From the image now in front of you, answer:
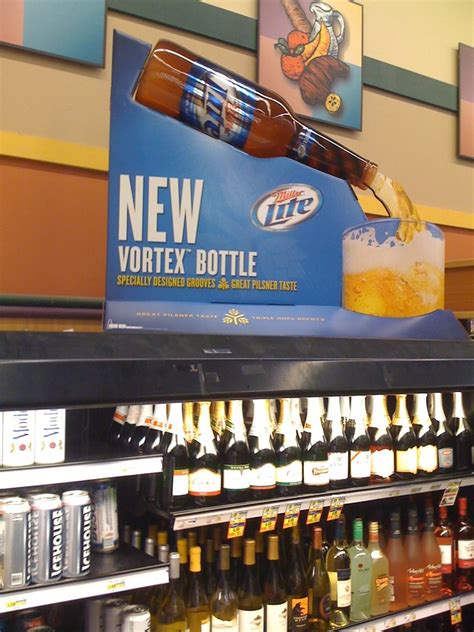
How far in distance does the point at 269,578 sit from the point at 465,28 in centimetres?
307

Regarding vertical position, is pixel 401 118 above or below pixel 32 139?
above

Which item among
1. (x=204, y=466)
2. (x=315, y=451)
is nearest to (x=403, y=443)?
(x=315, y=451)

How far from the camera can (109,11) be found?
7.93 feet

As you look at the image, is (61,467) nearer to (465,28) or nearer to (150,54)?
(150,54)

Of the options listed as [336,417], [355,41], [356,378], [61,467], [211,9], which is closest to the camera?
[356,378]

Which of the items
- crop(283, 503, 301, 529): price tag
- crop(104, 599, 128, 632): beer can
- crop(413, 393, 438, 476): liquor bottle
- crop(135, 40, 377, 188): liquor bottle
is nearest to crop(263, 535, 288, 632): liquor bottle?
crop(283, 503, 301, 529): price tag

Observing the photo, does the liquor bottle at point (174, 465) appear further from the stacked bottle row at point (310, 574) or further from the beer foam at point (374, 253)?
the beer foam at point (374, 253)

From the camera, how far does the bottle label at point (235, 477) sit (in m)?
1.98

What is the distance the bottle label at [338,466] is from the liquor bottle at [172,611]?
1.95ft

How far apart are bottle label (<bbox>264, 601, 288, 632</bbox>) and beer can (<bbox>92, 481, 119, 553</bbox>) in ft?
1.97

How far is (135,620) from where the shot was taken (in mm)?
1719

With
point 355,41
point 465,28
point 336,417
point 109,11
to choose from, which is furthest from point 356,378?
point 465,28

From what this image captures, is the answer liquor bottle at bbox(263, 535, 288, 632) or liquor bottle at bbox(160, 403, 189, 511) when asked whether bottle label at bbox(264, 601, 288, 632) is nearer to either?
liquor bottle at bbox(263, 535, 288, 632)

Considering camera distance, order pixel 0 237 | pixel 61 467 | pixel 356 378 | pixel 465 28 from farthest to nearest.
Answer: pixel 465 28 → pixel 0 237 → pixel 61 467 → pixel 356 378
